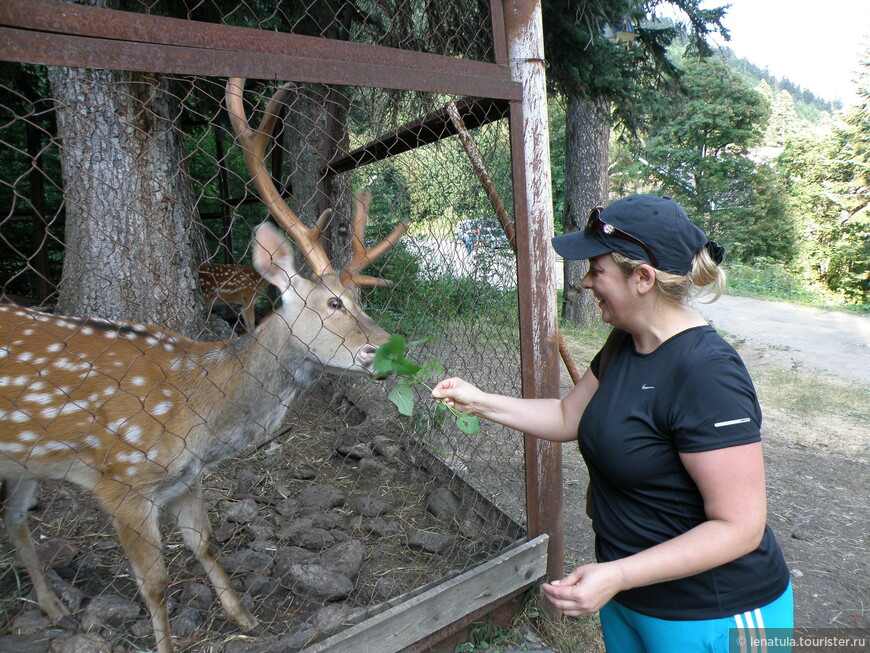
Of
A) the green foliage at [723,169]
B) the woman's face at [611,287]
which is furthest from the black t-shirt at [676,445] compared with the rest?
the green foliage at [723,169]

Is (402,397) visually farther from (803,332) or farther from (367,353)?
(803,332)

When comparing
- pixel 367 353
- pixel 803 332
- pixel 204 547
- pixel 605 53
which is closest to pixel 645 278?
pixel 367 353

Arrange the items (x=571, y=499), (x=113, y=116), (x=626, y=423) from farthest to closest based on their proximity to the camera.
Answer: (x=571, y=499), (x=113, y=116), (x=626, y=423)

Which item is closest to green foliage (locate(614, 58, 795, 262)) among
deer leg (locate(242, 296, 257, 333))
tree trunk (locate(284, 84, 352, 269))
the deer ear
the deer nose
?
tree trunk (locate(284, 84, 352, 269))

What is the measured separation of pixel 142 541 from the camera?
2.21m

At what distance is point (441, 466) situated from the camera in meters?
3.50

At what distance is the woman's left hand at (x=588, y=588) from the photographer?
1260 millimetres

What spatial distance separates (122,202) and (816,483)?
4.93 meters

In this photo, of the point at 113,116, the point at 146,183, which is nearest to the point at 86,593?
the point at 146,183

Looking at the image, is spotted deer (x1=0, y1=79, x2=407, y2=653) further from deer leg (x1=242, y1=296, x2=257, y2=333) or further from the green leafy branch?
deer leg (x1=242, y1=296, x2=257, y2=333)

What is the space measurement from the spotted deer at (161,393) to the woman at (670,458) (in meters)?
1.12

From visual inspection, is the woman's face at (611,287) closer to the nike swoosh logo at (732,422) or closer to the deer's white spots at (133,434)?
the nike swoosh logo at (732,422)

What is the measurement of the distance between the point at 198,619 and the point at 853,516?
12.9 feet

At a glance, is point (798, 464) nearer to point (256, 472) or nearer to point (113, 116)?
point (256, 472)
